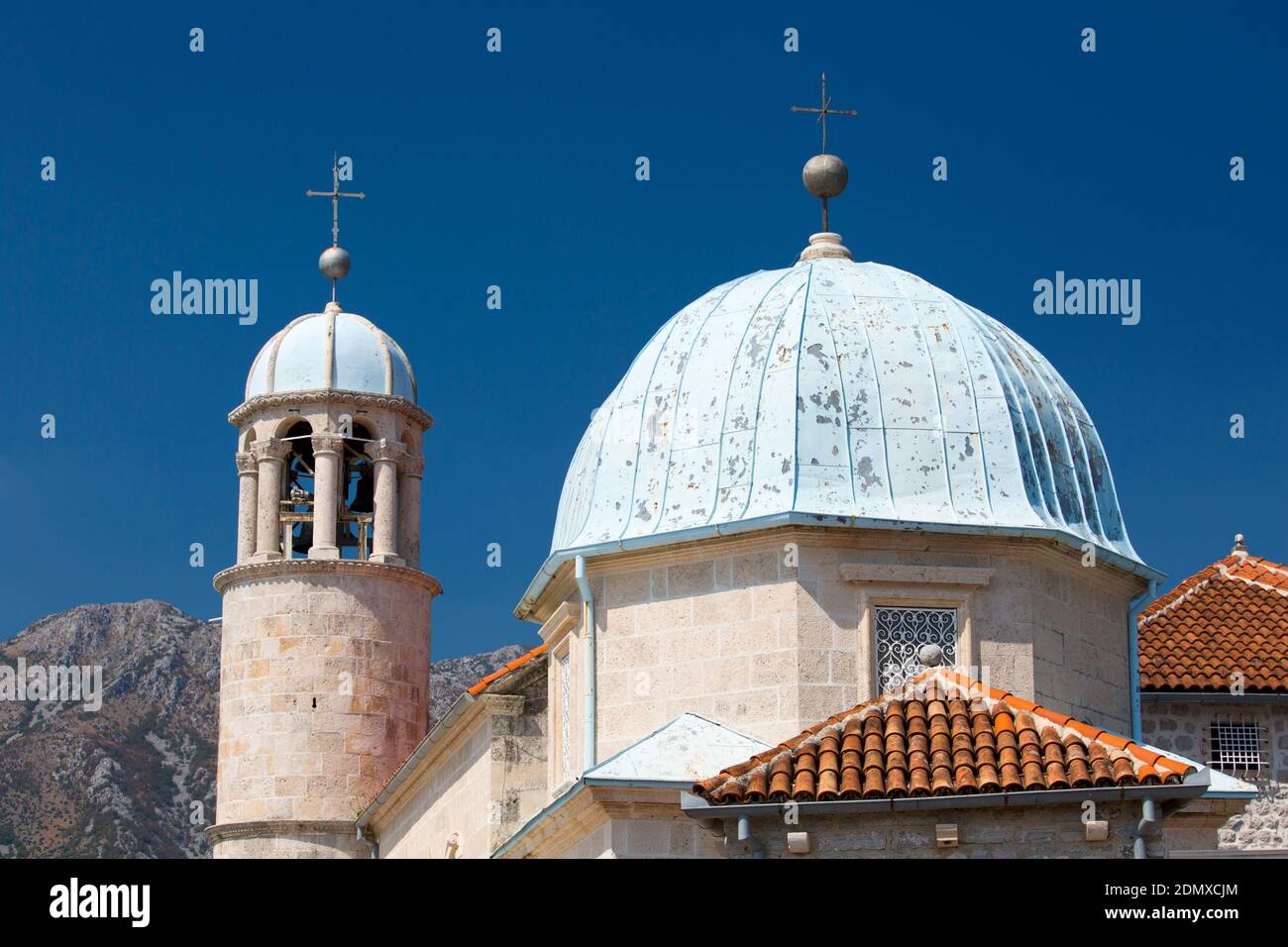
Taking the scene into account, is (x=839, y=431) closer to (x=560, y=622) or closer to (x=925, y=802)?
(x=560, y=622)

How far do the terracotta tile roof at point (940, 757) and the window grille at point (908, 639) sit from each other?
106cm

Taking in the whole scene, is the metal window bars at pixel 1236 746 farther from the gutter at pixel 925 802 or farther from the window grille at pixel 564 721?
the gutter at pixel 925 802

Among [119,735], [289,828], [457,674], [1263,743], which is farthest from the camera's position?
[457,674]

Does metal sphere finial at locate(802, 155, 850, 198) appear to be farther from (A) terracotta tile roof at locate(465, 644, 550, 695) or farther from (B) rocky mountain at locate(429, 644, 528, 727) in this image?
(B) rocky mountain at locate(429, 644, 528, 727)

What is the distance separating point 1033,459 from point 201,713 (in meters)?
46.8

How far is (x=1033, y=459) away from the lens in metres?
17.5

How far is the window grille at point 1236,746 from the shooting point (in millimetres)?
22922

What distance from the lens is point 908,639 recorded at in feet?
54.5

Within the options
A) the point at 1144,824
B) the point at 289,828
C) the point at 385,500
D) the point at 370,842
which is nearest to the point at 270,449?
the point at 385,500

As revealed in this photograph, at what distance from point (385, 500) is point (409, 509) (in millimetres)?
729

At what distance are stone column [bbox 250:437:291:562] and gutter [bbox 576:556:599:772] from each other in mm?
11871
